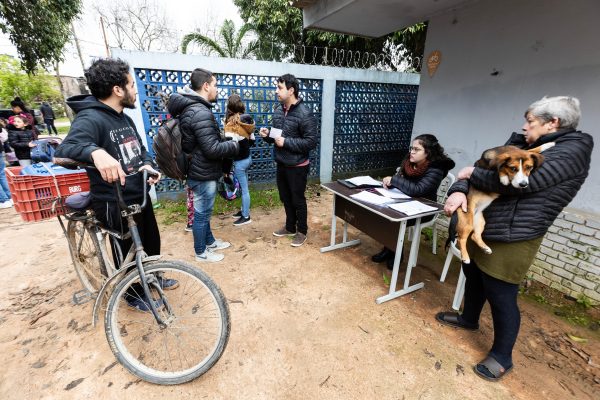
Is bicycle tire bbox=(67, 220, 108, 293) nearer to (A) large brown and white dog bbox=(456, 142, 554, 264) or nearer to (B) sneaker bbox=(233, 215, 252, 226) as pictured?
(B) sneaker bbox=(233, 215, 252, 226)

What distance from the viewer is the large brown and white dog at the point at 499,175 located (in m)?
1.47

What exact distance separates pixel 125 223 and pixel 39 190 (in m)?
0.61

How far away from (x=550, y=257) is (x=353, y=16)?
11.9ft

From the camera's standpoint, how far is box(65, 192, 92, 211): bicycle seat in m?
1.97

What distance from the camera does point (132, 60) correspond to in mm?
3951

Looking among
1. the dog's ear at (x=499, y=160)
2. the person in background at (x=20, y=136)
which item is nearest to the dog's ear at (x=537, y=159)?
the dog's ear at (x=499, y=160)

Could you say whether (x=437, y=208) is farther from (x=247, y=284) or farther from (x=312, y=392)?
(x=247, y=284)

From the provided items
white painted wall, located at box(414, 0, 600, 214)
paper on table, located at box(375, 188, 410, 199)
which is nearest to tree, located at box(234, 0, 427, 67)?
white painted wall, located at box(414, 0, 600, 214)

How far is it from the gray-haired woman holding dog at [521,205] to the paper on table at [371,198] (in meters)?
0.69

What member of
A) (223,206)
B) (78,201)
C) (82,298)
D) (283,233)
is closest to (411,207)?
(283,233)

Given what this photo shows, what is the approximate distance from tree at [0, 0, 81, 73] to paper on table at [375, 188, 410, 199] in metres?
10.4

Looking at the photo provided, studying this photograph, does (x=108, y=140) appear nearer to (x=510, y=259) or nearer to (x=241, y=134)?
(x=241, y=134)

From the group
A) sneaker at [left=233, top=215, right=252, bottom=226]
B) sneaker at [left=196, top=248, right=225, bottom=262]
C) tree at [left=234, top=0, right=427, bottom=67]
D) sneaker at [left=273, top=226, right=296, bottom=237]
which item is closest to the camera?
A: sneaker at [left=196, top=248, right=225, bottom=262]

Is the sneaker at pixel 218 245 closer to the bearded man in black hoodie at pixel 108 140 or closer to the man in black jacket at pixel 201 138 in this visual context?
the man in black jacket at pixel 201 138
